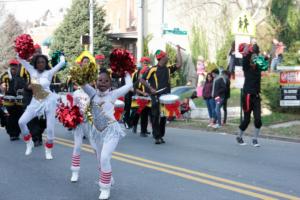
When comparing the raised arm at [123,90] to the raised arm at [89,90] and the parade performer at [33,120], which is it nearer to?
the raised arm at [89,90]

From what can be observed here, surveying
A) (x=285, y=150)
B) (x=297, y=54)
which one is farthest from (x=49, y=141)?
(x=297, y=54)

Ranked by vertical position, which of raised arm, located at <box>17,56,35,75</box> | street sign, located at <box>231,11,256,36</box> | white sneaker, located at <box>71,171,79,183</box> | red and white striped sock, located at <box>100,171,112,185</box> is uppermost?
street sign, located at <box>231,11,256,36</box>

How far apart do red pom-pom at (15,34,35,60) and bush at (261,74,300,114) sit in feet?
32.9

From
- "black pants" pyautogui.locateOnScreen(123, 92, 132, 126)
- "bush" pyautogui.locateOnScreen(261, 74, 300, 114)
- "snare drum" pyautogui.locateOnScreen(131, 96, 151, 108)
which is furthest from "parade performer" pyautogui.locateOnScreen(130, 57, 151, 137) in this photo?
"bush" pyautogui.locateOnScreen(261, 74, 300, 114)

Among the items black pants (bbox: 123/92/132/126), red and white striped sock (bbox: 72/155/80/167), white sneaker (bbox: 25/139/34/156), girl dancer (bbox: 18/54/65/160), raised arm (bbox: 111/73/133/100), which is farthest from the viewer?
black pants (bbox: 123/92/132/126)

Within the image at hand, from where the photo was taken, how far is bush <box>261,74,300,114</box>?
17688mm

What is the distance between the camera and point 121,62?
6895 millimetres

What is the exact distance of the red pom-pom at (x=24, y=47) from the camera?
956cm

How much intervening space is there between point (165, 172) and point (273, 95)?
10189mm

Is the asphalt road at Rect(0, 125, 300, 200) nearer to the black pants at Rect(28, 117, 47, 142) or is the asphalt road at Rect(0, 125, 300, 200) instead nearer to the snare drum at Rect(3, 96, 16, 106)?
the black pants at Rect(28, 117, 47, 142)

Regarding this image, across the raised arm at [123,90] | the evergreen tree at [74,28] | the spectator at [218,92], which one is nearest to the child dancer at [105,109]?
the raised arm at [123,90]

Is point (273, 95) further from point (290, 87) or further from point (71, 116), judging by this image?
point (71, 116)

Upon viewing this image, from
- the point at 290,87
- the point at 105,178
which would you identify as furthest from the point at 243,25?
the point at 105,178

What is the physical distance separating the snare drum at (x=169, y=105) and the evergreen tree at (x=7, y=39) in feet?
136
